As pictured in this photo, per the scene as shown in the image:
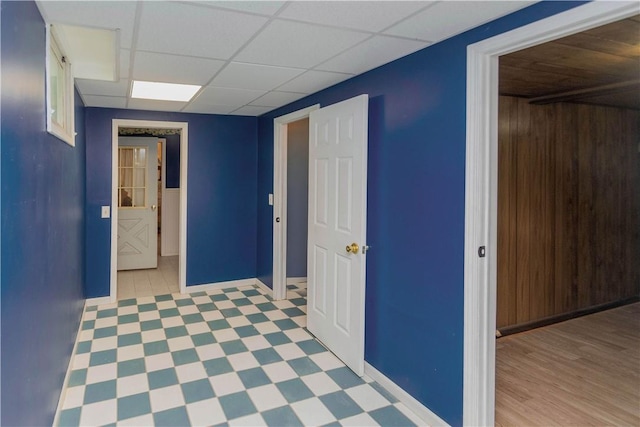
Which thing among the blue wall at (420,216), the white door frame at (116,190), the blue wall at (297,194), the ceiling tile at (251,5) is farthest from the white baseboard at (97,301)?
the ceiling tile at (251,5)

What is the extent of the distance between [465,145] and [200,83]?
221 cm

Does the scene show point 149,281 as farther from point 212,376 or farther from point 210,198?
point 212,376

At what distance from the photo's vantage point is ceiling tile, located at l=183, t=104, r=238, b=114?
4441mm

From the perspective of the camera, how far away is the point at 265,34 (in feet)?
7.12

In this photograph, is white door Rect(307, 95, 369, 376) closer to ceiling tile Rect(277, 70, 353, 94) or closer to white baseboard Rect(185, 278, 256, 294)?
ceiling tile Rect(277, 70, 353, 94)

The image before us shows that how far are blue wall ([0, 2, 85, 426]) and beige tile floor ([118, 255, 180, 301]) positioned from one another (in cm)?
243

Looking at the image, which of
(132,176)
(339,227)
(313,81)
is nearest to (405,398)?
(339,227)

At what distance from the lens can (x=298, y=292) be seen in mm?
5023

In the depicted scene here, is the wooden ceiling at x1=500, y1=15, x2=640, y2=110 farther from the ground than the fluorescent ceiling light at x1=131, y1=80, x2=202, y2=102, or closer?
closer

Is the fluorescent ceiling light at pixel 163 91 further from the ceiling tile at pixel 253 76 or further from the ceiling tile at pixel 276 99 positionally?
the ceiling tile at pixel 276 99

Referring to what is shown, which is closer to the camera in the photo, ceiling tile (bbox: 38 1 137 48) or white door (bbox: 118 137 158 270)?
ceiling tile (bbox: 38 1 137 48)

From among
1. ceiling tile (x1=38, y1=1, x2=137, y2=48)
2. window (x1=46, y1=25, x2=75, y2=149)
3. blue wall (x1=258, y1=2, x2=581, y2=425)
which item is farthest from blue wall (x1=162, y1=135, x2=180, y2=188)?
ceiling tile (x1=38, y1=1, x2=137, y2=48)

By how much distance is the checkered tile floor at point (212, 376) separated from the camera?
2393 millimetres

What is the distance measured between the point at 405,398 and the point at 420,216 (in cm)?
113
